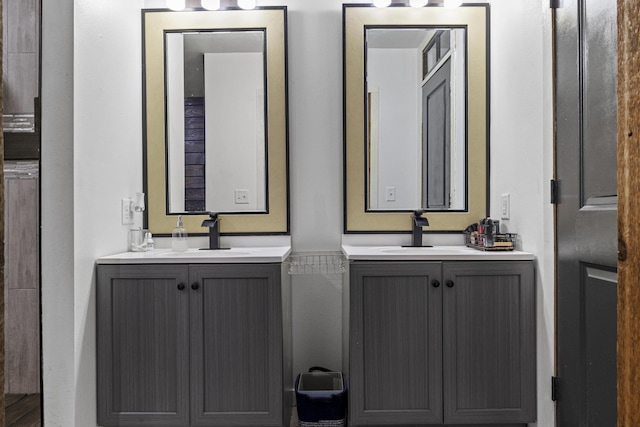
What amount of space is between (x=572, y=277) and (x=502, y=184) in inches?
28.6

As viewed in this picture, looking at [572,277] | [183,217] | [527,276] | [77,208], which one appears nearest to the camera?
[572,277]

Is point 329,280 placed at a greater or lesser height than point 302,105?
lesser

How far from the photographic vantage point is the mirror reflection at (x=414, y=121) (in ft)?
7.77

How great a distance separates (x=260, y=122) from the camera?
93.8 inches

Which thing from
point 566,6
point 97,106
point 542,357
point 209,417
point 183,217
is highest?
point 566,6

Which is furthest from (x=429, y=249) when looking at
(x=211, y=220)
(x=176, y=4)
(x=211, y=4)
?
(x=176, y=4)

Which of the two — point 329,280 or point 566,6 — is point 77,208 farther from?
point 566,6

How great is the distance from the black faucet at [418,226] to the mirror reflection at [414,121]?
0.08 m

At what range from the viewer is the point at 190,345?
1.83 m

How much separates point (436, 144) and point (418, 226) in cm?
46

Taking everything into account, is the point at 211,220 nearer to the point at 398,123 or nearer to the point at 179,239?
the point at 179,239

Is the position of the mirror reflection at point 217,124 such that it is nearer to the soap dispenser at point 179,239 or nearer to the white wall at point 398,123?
the soap dispenser at point 179,239

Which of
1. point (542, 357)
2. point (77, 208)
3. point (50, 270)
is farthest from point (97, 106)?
point (542, 357)

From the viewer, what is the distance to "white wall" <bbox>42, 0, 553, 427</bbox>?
168 centimetres
